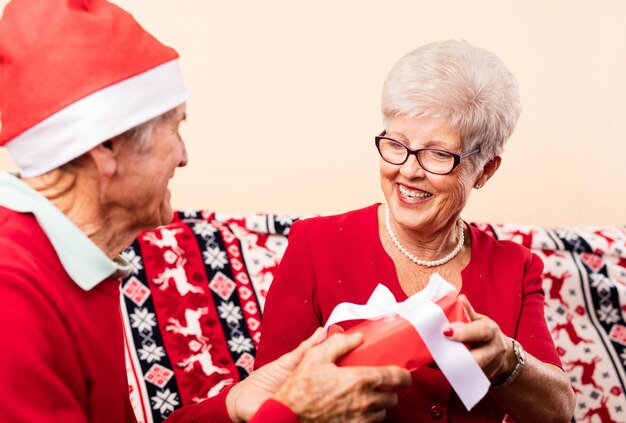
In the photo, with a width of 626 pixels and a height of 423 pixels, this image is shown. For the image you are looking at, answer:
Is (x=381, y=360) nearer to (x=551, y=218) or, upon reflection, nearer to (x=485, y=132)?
(x=485, y=132)

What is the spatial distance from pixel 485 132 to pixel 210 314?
1.13 meters

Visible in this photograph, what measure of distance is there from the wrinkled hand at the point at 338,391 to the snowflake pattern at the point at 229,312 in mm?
1179

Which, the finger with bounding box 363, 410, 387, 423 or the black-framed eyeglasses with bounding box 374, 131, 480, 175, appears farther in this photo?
the black-framed eyeglasses with bounding box 374, 131, 480, 175

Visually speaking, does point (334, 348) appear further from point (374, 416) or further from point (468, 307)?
point (468, 307)

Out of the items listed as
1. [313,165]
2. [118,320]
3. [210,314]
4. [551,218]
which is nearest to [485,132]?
[118,320]

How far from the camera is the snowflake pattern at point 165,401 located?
2355mm

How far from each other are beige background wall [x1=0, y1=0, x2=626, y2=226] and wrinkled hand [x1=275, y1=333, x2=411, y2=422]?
181cm

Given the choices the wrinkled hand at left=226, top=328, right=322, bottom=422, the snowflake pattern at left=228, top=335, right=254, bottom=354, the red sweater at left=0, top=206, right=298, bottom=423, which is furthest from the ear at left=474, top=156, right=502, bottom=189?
the snowflake pattern at left=228, top=335, right=254, bottom=354

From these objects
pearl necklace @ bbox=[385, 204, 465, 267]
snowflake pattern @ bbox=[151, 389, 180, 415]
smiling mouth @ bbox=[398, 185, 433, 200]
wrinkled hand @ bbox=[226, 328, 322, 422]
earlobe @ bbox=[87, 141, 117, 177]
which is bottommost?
snowflake pattern @ bbox=[151, 389, 180, 415]

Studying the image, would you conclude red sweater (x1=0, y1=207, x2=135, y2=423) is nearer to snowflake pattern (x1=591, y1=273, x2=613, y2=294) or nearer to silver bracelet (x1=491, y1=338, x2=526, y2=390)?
silver bracelet (x1=491, y1=338, x2=526, y2=390)

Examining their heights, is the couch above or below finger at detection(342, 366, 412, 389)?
below

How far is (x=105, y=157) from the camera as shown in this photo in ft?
4.44

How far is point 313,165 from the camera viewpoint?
318cm

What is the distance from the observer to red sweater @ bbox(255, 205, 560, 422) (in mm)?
1849
